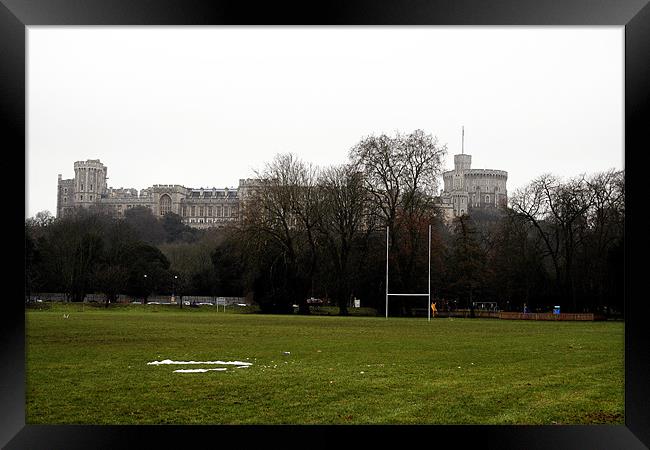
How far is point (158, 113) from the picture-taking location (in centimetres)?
4631

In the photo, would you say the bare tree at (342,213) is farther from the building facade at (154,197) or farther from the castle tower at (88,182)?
the castle tower at (88,182)

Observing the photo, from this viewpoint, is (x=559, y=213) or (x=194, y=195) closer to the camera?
(x=559, y=213)

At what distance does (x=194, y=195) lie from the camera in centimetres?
6081

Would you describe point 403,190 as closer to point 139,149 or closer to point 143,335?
point 143,335

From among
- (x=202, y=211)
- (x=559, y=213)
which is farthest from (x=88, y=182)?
(x=559, y=213)

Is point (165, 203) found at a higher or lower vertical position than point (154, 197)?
lower

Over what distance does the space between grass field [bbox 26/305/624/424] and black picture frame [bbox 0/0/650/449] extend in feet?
4.26

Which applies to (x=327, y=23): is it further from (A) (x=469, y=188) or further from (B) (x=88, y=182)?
(B) (x=88, y=182)

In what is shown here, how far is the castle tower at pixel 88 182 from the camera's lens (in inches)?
2089

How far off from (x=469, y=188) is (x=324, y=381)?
44.3 meters

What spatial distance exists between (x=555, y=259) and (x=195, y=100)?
2378cm

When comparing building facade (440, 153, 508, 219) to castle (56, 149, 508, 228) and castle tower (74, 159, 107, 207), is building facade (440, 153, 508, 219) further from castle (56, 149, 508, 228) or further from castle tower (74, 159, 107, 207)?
castle tower (74, 159, 107, 207)

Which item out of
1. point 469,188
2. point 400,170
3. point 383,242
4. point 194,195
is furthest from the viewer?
point 194,195

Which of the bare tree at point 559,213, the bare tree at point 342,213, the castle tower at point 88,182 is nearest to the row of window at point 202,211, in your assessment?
the castle tower at point 88,182
